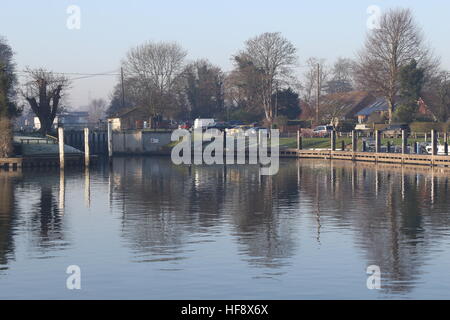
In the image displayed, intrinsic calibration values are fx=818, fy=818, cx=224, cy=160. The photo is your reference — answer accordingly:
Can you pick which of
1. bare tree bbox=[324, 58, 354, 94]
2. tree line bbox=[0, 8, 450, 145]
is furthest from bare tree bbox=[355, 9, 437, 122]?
bare tree bbox=[324, 58, 354, 94]

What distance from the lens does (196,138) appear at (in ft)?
331

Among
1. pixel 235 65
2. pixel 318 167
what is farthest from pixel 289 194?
pixel 235 65

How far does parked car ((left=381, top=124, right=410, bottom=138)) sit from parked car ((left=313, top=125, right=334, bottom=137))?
324 inches

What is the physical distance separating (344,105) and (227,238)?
330ft

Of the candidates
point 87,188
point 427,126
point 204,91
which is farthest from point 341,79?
point 87,188

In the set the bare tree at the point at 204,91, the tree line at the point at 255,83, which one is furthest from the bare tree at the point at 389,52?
the bare tree at the point at 204,91

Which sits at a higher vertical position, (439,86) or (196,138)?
(439,86)

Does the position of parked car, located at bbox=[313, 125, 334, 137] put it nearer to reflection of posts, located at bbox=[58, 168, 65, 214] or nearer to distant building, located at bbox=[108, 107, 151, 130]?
distant building, located at bbox=[108, 107, 151, 130]

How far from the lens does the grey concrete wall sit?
99938 mm
